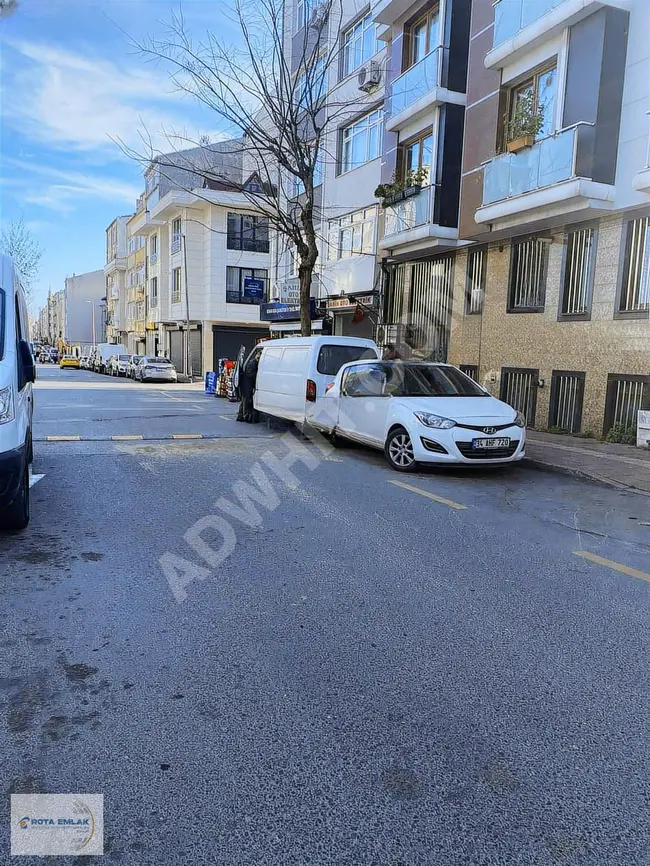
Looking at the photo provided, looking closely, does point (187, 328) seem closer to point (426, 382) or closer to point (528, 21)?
point (528, 21)

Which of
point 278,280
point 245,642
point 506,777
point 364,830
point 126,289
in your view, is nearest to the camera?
point 364,830

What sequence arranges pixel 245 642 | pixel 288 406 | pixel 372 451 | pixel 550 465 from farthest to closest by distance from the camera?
pixel 288 406 < pixel 372 451 < pixel 550 465 < pixel 245 642

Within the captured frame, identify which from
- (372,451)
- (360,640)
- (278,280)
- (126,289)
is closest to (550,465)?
(372,451)

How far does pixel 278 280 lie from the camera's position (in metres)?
31.6

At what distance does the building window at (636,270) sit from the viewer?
39.0 ft

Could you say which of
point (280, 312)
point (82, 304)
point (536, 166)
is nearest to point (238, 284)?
point (280, 312)

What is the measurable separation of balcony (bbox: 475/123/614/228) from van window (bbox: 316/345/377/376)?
180 inches

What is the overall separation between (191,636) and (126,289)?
71132 millimetres

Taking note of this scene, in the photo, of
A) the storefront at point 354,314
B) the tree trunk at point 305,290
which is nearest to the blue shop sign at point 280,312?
the storefront at point 354,314

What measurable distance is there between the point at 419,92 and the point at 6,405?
16.1 m

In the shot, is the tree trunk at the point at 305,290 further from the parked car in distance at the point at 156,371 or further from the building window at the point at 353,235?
the parked car in distance at the point at 156,371

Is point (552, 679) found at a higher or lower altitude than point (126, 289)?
lower

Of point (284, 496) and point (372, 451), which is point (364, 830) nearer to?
point (284, 496)

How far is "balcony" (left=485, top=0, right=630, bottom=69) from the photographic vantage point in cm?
1219
